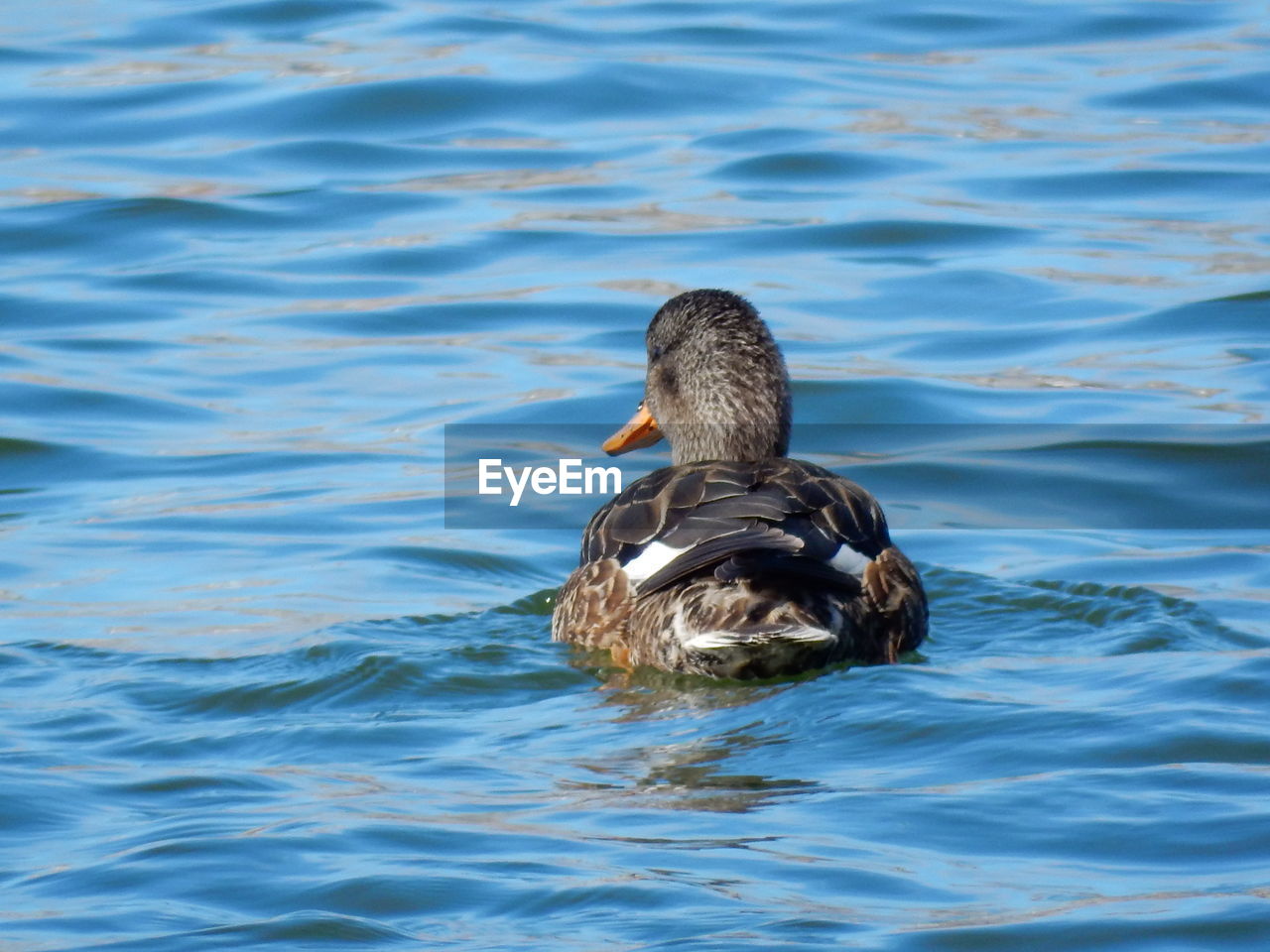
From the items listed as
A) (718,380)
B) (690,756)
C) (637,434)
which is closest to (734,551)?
(690,756)

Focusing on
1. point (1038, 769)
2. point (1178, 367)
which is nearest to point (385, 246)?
point (1178, 367)

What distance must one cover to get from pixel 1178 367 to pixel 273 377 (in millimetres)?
4764

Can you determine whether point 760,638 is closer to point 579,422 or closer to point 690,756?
point 690,756

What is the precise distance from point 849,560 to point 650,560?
2.13ft

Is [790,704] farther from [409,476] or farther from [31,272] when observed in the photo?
[31,272]

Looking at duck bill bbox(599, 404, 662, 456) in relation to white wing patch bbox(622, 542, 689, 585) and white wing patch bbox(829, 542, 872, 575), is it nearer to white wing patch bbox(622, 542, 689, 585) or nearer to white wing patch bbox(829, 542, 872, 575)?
white wing patch bbox(622, 542, 689, 585)

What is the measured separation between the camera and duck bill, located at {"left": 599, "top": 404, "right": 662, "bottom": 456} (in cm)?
856

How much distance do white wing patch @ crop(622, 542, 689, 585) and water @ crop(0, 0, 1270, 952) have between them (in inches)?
14.1

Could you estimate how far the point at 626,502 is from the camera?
24.0 feet

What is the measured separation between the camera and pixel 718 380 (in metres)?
7.97

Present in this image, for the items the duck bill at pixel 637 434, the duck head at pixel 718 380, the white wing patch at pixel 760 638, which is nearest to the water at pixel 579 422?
the white wing patch at pixel 760 638

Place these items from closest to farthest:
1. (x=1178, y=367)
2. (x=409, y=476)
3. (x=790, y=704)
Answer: (x=790, y=704), (x=409, y=476), (x=1178, y=367)

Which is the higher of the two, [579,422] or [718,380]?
[718,380]

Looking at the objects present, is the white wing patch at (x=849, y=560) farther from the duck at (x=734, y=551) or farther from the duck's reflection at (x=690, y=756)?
the duck's reflection at (x=690, y=756)
